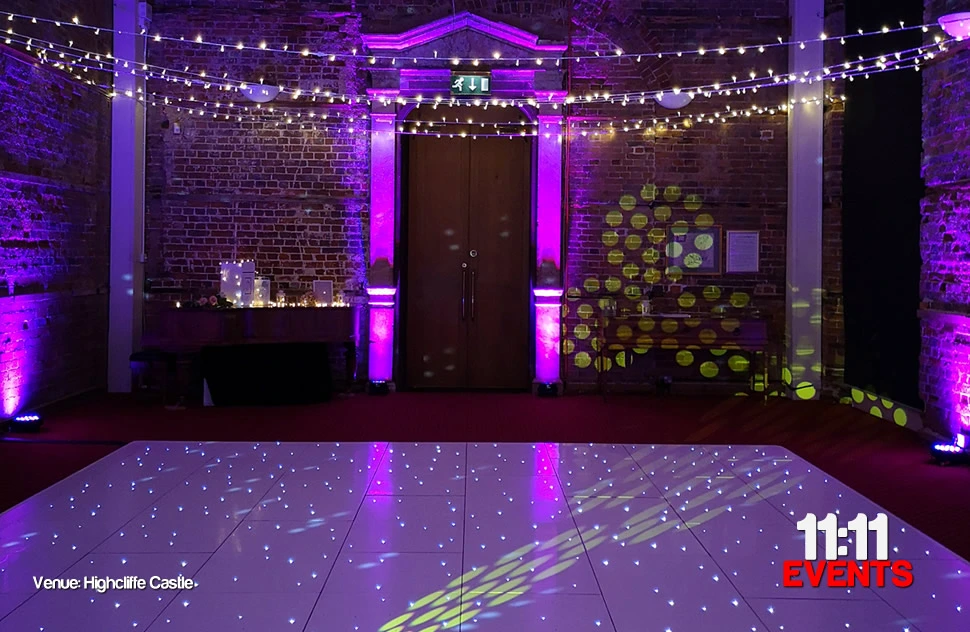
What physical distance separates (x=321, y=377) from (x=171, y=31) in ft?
11.5

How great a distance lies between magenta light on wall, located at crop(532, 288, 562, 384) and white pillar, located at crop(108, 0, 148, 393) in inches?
146

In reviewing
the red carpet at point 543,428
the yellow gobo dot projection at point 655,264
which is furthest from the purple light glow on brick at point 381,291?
the yellow gobo dot projection at point 655,264

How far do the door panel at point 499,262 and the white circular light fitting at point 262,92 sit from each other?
195 cm

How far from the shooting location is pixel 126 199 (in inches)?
330

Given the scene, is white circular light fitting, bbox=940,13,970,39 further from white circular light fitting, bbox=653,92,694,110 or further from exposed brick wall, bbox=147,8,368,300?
exposed brick wall, bbox=147,8,368,300

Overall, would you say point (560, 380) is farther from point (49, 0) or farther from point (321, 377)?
point (49, 0)

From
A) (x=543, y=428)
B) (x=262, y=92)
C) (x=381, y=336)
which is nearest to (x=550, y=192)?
(x=381, y=336)

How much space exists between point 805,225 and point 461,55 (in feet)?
11.6

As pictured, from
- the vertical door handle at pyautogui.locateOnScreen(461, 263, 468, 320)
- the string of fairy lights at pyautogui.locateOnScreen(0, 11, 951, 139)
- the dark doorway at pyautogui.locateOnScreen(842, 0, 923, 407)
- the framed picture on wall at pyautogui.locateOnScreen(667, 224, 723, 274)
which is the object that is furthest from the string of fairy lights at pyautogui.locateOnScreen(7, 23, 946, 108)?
the vertical door handle at pyautogui.locateOnScreen(461, 263, 468, 320)

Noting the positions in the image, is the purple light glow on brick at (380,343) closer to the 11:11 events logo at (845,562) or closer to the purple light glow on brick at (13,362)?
the purple light glow on brick at (13,362)

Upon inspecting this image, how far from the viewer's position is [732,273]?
8617 millimetres

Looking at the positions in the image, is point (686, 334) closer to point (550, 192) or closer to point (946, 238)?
point (550, 192)

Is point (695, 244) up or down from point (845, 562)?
up

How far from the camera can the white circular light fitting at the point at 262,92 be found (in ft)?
26.4
